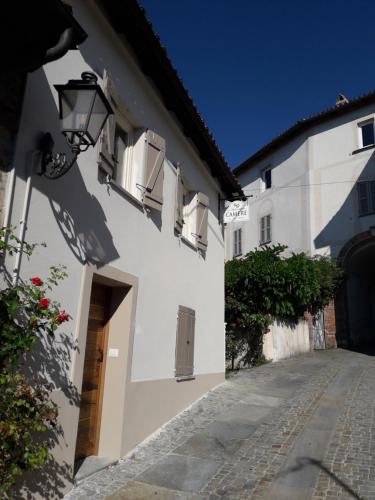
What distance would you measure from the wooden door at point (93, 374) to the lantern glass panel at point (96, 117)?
2.21 metres

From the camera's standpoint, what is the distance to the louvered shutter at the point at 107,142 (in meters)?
5.08

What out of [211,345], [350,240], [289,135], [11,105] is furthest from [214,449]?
[289,135]

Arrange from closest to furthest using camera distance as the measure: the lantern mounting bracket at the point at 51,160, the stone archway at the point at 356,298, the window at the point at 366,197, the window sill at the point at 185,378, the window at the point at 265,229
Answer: the lantern mounting bracket at the point at 51,160 → the window sill at the point at 185,378 → the stone archway at the point at 356,298 → the window at the point at 366,197 → the window at the point at 265,229

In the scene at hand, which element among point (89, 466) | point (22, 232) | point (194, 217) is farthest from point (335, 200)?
point (22, 232)

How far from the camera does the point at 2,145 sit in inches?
140

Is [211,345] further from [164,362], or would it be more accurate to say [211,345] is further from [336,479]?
[336,479]

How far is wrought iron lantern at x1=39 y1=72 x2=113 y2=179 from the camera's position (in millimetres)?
3801

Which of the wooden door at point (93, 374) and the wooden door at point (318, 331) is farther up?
the wooden door at point (318, 331)

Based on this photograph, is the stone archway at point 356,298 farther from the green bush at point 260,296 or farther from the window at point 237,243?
the window at point 237,243

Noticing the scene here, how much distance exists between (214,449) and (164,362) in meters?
1.59

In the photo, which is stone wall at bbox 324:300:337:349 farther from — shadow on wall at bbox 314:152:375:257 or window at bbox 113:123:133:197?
window at bbox 113:123:133:197

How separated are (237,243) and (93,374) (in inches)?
727

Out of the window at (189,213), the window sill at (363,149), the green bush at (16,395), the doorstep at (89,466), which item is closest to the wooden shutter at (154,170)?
the window at (189,213)

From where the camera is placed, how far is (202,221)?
8.80 metres
